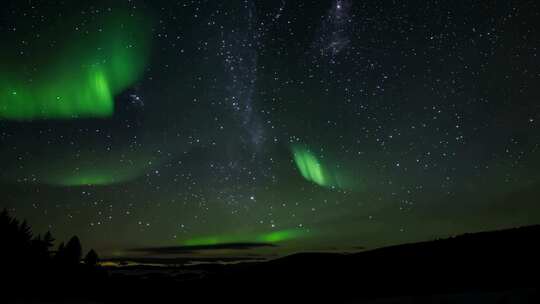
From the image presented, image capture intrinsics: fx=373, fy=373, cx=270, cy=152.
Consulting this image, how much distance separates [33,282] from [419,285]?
26.3 metres

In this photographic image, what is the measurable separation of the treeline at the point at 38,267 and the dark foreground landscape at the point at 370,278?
100mm

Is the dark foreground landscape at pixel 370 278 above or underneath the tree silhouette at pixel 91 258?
underneath

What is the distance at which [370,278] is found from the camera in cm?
2348

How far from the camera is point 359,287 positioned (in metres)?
20.5

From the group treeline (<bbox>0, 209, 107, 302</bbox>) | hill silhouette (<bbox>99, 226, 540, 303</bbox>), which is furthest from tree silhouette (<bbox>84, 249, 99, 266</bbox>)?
hill silhouette (<bbox>99, 226, 540, 303</bbox>)

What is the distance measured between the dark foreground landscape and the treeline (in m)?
0.10

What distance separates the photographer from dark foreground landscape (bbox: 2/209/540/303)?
1458cm

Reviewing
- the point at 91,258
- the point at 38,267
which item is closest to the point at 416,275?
the point at 38,267

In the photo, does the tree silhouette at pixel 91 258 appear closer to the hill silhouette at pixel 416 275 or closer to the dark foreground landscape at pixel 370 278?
the dark foreground landscape at pixel 370 278

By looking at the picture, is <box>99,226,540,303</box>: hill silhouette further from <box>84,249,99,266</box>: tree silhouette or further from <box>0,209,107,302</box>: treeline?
<box>84,249,99,266</box>: tree silhouette

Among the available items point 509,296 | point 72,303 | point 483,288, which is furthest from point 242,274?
point 509,296

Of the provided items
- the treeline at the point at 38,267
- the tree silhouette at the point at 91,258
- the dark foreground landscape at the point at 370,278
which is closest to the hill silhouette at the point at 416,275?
the dark foreground landscape at the point at 370,278

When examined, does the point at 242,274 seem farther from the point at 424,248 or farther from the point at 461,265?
the point at 461,265

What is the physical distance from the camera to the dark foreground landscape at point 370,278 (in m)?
14.6
